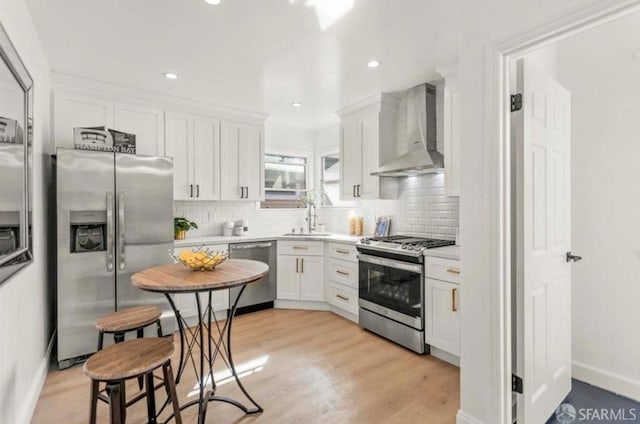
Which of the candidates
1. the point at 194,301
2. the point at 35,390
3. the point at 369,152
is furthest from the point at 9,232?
the point at 369,152

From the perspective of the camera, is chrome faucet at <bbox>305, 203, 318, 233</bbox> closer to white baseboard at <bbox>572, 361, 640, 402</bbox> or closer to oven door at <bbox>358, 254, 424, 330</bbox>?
oven door at <bbox>358, 254, 424, 330</bbox>

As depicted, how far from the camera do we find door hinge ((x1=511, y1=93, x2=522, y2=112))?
1676 mm

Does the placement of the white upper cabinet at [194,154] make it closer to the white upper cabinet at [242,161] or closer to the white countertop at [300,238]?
the white upper cabinet at [242,161]

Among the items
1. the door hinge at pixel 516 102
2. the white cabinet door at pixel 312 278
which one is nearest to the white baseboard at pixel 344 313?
the white cabinet door at pixel 312 278

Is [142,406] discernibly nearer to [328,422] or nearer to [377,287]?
[328,422]

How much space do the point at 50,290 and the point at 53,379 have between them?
0.79m

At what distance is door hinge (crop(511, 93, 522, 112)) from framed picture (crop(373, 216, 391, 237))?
7.87 ft

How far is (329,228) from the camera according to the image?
507 centimetres

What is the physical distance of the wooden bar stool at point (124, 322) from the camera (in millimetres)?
2012

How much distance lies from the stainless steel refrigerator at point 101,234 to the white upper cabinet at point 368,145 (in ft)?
7.10

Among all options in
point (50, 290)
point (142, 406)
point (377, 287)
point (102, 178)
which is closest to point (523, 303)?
point (377, 287)

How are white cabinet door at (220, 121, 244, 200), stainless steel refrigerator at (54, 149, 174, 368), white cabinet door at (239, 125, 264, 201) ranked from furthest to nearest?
1. white cabinet door at (239, 125, 264, 201)
2. white cabinet door at (220, 121, 244, 200)
3. stainless steel refrigerator at (54, 149, 174, 368)

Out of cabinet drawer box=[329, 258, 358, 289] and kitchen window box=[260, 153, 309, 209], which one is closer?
cabinet drawer box=[329, 258, 358, 289]

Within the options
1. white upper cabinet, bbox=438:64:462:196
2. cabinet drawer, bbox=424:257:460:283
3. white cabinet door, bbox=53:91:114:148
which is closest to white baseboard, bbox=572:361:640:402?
cabinet drawer, bbox=424:257:460:283
